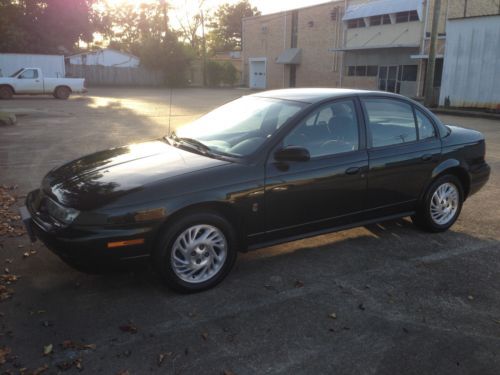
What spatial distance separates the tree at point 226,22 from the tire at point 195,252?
79.5 m

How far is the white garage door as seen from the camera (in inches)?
1988

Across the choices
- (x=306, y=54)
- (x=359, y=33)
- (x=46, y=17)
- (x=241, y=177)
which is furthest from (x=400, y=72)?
(x=241, y=177)

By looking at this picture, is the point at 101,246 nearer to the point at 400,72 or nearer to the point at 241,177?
the point at 241,177

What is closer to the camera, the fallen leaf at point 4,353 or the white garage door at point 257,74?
the fallen leaf at point 4,353

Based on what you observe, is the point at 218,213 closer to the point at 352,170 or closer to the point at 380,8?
the point at 352,170

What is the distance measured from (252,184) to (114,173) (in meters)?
1.17

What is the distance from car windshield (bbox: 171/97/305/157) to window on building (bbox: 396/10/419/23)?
30102 millimetres

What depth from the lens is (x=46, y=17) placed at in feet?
133

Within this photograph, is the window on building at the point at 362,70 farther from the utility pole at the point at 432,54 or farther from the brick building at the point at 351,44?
the utility pole at the point at 432,54

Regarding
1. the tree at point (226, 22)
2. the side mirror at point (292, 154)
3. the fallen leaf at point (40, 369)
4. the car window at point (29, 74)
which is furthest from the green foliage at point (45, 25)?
the fallen leaf at point (40, 369)

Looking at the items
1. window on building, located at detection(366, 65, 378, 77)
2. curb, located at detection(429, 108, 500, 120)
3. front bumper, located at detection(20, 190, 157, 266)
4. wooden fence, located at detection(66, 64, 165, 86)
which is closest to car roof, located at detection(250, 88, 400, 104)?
front bumper, located at detection(20, 190, 157, 266)

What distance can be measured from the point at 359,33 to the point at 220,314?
35.9 metres

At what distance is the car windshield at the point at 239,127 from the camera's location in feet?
14.3

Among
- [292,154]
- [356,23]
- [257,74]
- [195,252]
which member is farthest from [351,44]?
[195,252]
